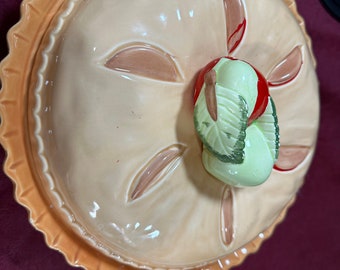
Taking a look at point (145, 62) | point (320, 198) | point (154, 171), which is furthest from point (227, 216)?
point (320, 198)

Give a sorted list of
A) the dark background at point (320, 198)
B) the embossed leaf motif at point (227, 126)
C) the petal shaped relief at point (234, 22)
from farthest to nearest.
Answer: the dark background at point (320, 198) < the petal shaped relief at point (234, 22) < the embossed leaf motif at point (227, 126)

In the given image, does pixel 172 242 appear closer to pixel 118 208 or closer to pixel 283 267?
pixel 118 208

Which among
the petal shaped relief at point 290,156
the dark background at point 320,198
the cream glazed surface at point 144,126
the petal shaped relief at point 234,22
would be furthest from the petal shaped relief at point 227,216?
the dark background at point 320,198

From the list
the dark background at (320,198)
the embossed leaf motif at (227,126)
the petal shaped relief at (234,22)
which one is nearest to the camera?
the embossed leaf motif at (227,126)

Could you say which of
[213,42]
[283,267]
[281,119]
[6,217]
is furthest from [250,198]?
[283,267]

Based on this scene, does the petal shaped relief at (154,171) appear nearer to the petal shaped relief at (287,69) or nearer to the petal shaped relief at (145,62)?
the petal shaped relief at (145,62)

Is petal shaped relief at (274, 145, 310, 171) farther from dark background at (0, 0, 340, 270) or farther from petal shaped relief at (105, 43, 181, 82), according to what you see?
dark background at (0, 0, 340, 270)
